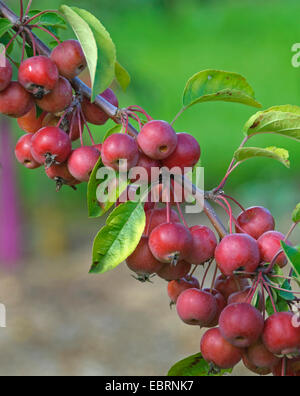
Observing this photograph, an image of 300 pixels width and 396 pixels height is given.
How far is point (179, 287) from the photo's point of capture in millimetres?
777

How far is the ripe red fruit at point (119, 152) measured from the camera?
2.12ft

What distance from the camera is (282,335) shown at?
0.63 m

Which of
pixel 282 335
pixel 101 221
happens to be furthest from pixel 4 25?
pixel 101 221

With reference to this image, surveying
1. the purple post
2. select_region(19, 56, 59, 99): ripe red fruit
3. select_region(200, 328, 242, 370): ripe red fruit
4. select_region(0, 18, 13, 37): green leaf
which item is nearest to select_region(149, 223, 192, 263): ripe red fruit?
select_region(200, 328, 242, 370): ripe red fruit

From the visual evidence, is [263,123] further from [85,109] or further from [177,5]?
[177,5]

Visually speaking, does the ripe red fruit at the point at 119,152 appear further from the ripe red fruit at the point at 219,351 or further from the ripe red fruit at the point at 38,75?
the ripe red fruit at the point at 219,351

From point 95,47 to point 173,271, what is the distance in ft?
0.95

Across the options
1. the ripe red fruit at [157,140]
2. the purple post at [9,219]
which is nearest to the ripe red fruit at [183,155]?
the ripe red fruit at [157,140]

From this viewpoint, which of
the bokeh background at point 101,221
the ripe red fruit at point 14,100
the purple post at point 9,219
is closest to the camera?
the ripe red fruit at point 14,100

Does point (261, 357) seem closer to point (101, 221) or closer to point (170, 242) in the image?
point (170, 242)

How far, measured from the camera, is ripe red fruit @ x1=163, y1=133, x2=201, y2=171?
2.29 ft

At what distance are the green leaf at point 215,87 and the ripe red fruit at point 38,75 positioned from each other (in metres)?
0.19

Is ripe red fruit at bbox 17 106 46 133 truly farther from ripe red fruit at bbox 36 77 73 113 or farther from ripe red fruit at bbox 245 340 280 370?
ripe red fruit at bbox 245 340 280 370

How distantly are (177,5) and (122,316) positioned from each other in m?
4.25
